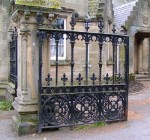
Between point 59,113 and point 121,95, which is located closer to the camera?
point 59,113

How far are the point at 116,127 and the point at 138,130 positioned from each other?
0.56m

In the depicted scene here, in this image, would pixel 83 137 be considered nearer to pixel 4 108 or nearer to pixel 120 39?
pixel 120 39

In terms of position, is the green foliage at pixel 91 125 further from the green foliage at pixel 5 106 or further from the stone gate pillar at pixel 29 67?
the green foliage at pixel 5 106

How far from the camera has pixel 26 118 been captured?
663cm

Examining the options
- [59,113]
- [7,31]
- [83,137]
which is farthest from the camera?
[7,31]

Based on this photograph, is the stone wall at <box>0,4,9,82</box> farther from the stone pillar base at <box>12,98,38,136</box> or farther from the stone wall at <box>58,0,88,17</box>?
the stone pillar base at <box>12,98,38,136</box>

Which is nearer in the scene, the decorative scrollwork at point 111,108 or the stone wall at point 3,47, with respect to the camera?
the decorative scrollwork at point 111,108

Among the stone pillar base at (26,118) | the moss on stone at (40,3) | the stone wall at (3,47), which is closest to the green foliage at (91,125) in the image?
the stone pillar base at (26,118)

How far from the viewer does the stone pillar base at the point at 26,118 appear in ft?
21.4

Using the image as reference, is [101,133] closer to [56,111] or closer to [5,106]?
[56,111]

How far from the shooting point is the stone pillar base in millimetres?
6523

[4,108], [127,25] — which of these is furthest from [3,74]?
[127,25]

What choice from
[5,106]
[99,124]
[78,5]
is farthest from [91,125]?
[78,5]

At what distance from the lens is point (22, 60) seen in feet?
22.1
